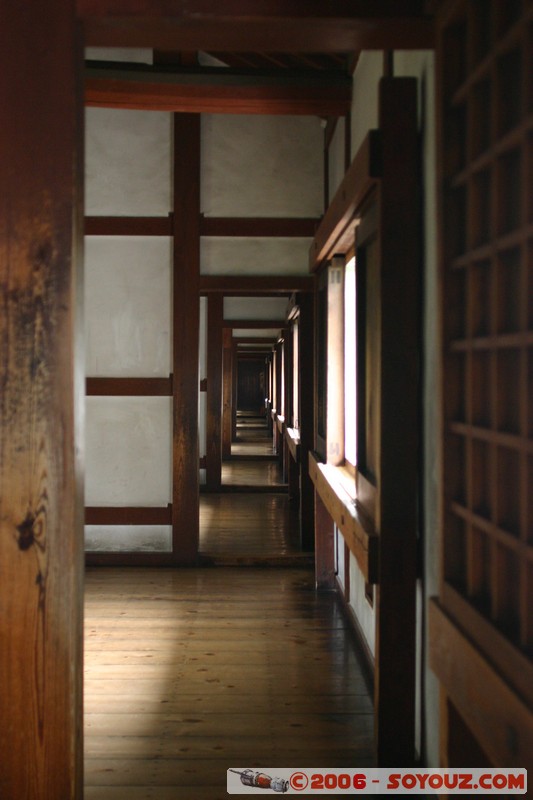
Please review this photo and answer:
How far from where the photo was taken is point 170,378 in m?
5.56

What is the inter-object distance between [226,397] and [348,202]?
351 inches

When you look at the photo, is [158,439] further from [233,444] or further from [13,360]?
[233,444]

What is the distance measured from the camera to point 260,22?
1.84m

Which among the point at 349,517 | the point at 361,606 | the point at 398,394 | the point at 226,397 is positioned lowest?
the point at 361,606

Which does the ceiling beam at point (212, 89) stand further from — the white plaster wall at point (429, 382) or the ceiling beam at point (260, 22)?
the ceiling beam at point (260, 22)

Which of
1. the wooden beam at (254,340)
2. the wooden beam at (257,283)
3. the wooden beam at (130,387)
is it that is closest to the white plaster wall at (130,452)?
the wooden beam at (130,387)

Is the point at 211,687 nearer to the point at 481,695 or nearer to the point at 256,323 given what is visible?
the point at 481,695

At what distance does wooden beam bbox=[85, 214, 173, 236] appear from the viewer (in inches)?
217

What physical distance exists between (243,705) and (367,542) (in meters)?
1.13

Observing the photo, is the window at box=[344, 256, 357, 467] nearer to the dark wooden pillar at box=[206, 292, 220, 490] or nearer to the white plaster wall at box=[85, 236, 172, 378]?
the white plaster wall at box=[85, 236, 172, 378]

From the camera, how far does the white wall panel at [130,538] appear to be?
5582mm

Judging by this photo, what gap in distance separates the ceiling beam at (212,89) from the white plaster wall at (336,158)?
280 millimetres

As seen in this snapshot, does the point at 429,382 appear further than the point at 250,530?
No

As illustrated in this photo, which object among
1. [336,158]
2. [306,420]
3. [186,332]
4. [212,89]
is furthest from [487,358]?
[306,420]
